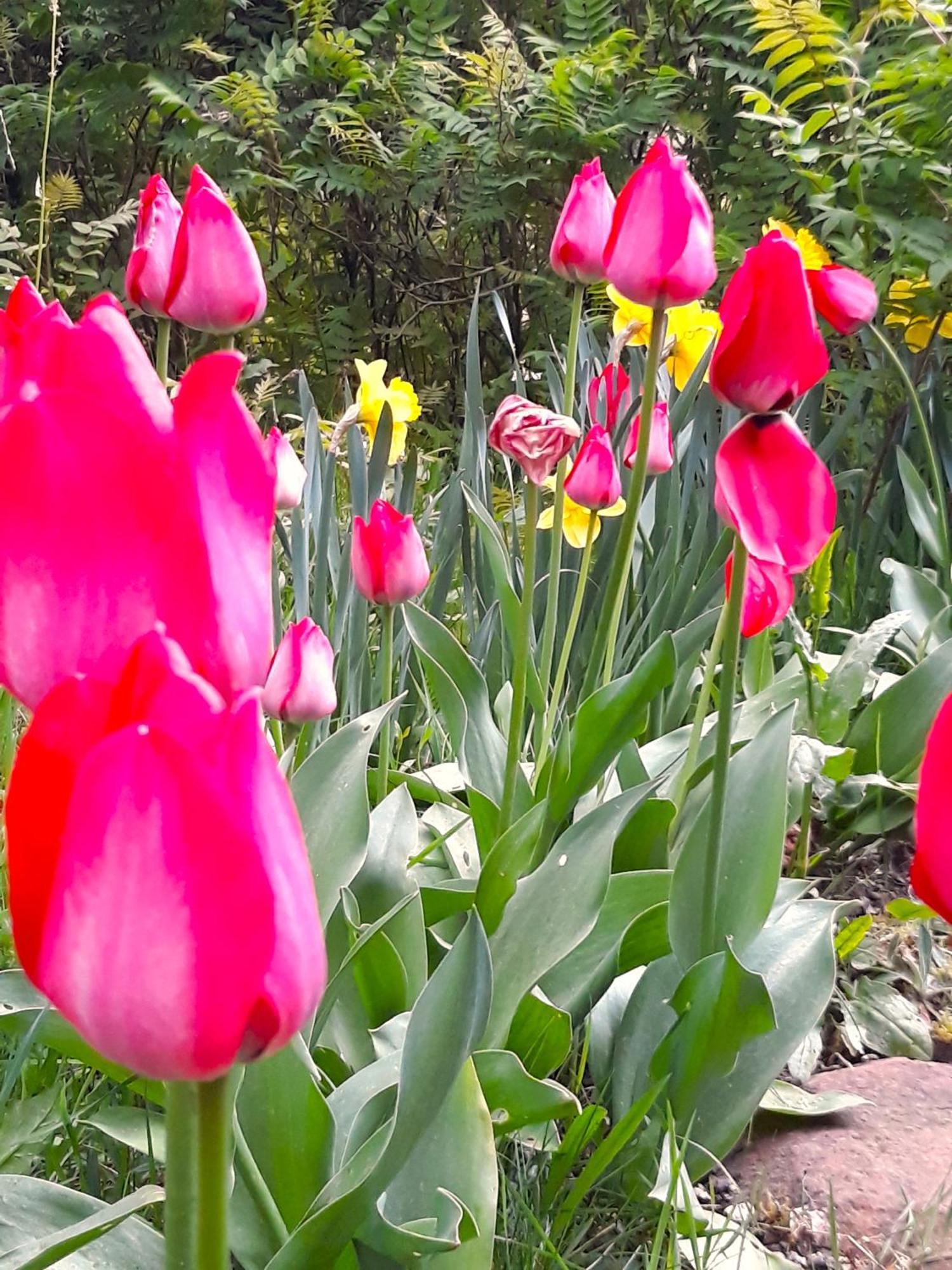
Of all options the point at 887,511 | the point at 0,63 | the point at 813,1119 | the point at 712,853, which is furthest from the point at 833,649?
the point at 0,63

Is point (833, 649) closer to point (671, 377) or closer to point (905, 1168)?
point (671, 377)

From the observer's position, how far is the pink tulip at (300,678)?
0.92 m

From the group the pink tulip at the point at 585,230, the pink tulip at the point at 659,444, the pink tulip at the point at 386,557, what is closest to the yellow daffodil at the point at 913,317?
the pink tulip at the point at 659,444

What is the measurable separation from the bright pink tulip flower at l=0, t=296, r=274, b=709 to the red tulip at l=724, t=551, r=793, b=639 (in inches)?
17.1

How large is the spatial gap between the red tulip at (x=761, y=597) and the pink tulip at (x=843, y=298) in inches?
10.7

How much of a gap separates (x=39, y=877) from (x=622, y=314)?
1392 millimetres

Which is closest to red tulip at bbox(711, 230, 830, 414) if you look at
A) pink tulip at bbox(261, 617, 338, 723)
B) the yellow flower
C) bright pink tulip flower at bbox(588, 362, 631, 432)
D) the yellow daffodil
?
pink tulip at bbox(261, 617, 338, 723)

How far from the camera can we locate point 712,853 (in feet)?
2.75

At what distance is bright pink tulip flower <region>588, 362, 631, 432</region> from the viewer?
1.43 m

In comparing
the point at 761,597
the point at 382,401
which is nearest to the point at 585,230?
the point at 761,597

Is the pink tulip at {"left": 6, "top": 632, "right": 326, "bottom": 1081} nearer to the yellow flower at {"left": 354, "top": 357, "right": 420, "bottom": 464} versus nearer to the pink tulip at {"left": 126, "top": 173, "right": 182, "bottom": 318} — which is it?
the pink tulip at {"left": 126, "top": 173, "right": 182, "bottom": 318}

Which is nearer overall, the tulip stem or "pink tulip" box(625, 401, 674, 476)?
the tulip stem

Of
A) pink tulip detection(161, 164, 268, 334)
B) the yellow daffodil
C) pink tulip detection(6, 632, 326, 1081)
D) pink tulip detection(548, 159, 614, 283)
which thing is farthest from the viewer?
the yellow daffodil

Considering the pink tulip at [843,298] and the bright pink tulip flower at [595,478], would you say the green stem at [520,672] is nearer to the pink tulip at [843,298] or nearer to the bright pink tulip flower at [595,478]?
the bright pink tulip flower at [595,478]
